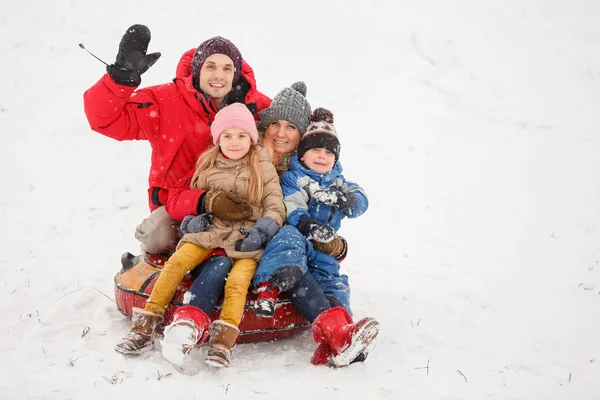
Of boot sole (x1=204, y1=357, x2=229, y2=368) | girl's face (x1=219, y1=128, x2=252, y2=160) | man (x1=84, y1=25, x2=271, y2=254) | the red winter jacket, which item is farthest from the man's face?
boot sole (x1=204, y1=357, x2=229, y2=368)

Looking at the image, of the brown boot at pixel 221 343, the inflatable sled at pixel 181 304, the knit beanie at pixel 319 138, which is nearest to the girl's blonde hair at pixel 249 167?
the knit beanie at pixel 319 138

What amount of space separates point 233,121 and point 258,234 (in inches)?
38.0

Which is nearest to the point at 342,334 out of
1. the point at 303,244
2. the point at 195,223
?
the point at 303,244

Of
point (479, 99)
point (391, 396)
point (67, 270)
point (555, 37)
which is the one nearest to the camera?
point (391, 396)

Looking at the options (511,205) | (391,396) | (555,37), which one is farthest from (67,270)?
(555,37)

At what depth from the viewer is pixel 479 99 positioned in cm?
1031

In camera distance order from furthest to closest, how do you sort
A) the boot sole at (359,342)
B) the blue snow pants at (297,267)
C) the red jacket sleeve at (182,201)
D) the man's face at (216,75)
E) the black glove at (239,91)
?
the black glove at (239,91)
the man's face at (216,75)
the red jacket sleeve at (182,201)
the blue snow pants at (297,267)
the boot sole at (359,342)

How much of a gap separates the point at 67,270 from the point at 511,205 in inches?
233

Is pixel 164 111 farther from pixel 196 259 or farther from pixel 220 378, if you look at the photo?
pixel 220 378

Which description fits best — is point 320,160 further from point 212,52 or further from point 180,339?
point 180,339

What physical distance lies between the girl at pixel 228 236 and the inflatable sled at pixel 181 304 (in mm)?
204

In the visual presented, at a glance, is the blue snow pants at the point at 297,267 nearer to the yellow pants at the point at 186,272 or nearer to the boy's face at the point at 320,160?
the yellow pants at the point at 186,272

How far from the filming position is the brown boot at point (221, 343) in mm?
3443

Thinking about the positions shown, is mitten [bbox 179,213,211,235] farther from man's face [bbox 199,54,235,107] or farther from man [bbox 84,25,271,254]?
man's face [bbox 199,54,235,107]
